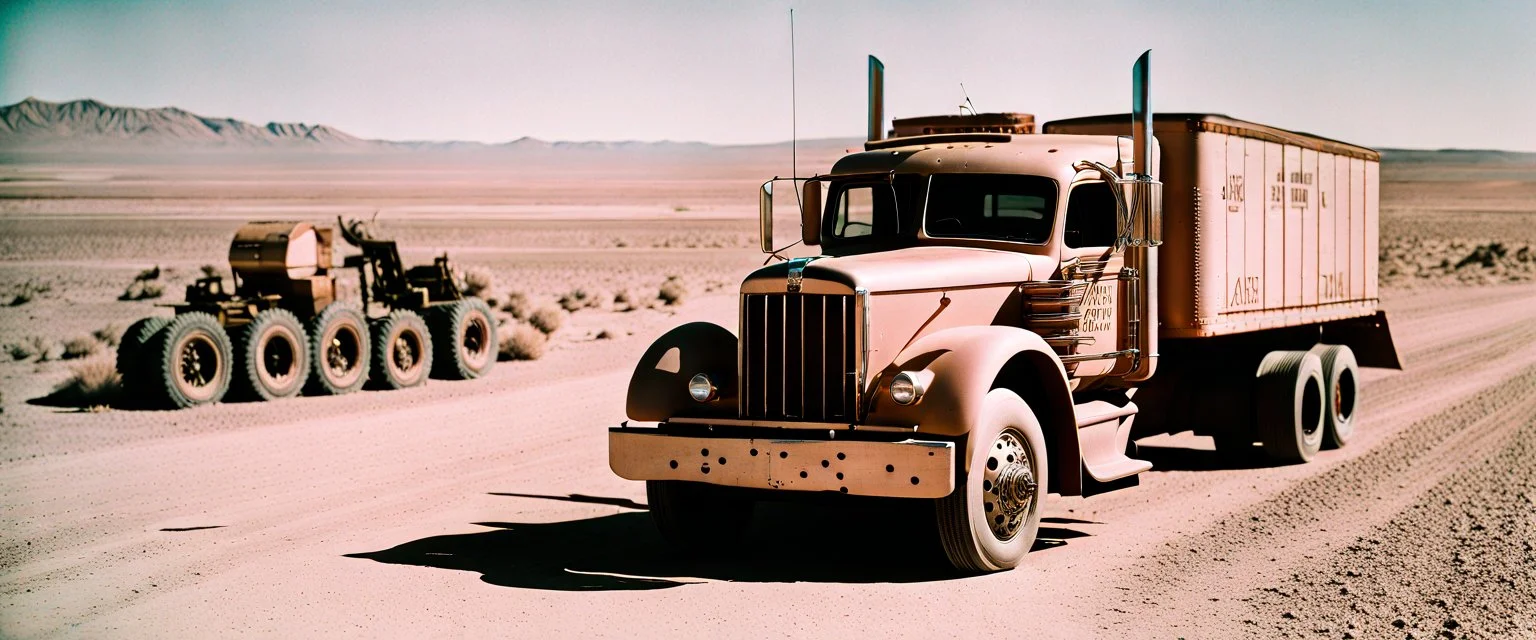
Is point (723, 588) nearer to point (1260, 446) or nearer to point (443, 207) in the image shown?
point (1260, 446)

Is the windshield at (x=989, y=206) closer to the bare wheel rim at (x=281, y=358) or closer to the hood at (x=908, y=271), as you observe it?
the hood at (x=908, y=271)

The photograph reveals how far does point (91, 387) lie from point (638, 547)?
1178 cm

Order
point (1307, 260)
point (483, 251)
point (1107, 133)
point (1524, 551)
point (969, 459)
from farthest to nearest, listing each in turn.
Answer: point (483, 251) < point (1307, 260) < point (1107, 133) < point (1524, 551) < point (969, 459)

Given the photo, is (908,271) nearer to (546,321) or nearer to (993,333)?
(993,333)

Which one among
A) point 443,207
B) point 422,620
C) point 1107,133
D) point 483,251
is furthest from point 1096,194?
point 443,207

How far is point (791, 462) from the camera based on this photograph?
9.32 m

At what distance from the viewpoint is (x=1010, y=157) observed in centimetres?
1103

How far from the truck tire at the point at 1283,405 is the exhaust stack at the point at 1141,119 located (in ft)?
12.6

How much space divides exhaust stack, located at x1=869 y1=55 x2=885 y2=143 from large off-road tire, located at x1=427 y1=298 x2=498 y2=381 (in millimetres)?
10238

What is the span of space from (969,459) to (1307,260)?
7286 mm

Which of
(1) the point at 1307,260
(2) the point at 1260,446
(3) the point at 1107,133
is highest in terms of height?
(3) the point at 1107,133

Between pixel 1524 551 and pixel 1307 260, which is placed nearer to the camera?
pixel 1524 551

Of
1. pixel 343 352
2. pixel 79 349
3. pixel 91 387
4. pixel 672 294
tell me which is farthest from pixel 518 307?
pixel 91 387

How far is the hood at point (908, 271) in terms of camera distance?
9.41 m
